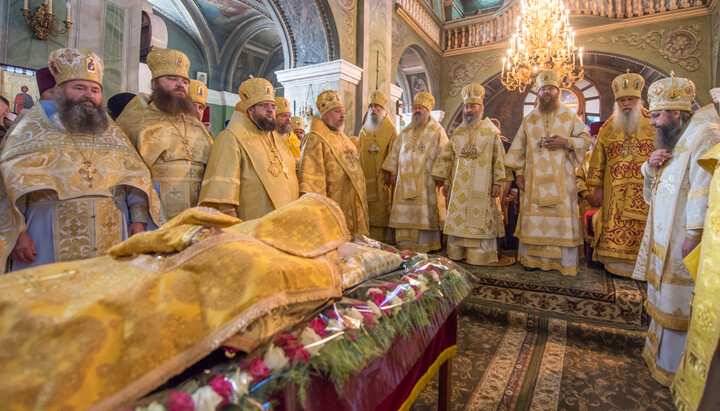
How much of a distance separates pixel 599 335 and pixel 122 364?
379cm

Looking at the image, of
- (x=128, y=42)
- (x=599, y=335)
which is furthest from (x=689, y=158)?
(x=128, y=42)

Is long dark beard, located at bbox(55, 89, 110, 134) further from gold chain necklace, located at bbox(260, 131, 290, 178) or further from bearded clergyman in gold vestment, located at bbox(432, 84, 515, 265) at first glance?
bearded clergyman in gold vestment, located at bbox(432, 84, 515, 265)

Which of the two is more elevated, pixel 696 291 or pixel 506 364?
pixel 696 291

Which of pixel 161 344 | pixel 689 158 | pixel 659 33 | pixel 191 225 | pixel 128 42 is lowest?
pixel 161 344

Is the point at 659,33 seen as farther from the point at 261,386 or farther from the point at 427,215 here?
the point at 261,386

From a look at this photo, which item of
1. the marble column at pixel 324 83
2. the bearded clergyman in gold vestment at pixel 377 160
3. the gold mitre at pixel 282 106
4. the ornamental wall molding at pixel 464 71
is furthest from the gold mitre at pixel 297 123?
the ornamental wall molding at pixel 464 71

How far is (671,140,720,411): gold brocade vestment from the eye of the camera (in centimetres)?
179

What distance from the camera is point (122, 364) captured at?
3.15 ft

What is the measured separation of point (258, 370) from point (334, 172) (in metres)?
3.49

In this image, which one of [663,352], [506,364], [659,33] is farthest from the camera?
[659,33]

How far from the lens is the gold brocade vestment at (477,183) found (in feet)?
15.3

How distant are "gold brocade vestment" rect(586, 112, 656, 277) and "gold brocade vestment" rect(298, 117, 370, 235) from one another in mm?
2652

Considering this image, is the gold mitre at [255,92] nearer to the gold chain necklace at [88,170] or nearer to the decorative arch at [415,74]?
the gold chain necklace at [88,170]

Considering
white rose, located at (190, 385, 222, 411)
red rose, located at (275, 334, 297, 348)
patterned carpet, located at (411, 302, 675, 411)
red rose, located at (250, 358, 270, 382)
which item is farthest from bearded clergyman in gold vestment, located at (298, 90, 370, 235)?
white rose, located at (190, 385, 222, 411)
